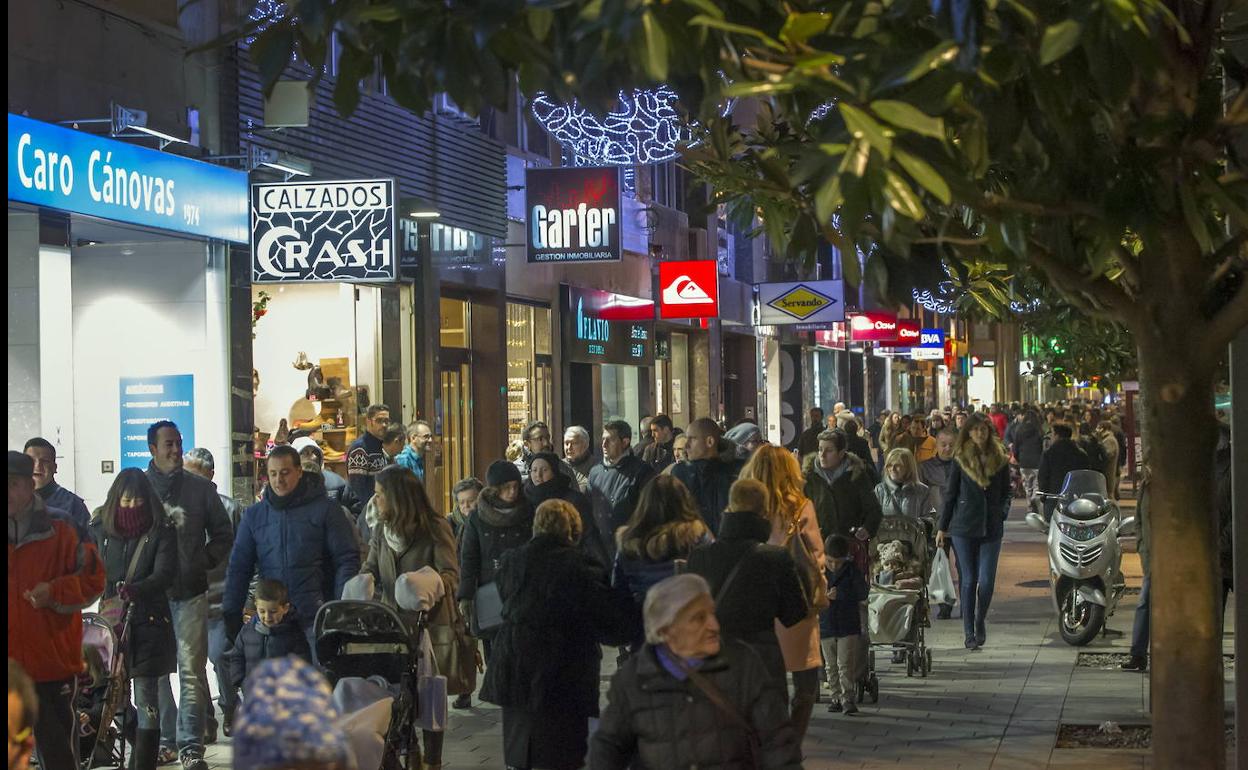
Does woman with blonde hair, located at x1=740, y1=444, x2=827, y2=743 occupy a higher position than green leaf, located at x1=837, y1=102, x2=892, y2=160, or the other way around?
green leaf, located at x1=837, y1=102, x2=892, y2=160

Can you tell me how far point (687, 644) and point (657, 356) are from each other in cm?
2849

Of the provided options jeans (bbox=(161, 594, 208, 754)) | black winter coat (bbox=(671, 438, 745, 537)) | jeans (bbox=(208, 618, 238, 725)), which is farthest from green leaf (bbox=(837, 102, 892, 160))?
black winter coat (bbox=(671, 438, 745, 537))

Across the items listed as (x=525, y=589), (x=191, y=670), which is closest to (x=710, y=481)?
(x=191, y=670)

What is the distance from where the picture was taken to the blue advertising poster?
15766 millimetres

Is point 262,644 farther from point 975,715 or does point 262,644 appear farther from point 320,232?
point 320,232

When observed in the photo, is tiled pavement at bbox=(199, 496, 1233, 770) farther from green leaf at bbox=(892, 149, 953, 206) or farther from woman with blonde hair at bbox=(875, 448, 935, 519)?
green leaf at bbox=(892, 149, 953, 206)

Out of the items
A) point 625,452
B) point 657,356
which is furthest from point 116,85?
point 657,356

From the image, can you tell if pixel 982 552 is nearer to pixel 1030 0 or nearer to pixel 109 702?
pixel 109 702

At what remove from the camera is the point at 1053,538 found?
49.9ft

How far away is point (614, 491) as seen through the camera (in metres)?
15.4

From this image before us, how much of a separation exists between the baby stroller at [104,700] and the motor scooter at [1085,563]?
8.02 metres

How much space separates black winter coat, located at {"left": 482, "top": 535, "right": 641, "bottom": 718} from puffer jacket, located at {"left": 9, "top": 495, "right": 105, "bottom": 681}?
2007mm

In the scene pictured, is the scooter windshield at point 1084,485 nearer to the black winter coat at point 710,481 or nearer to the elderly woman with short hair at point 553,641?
the black winter coat at point 710,481

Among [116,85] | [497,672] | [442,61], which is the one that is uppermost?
[116,85]
